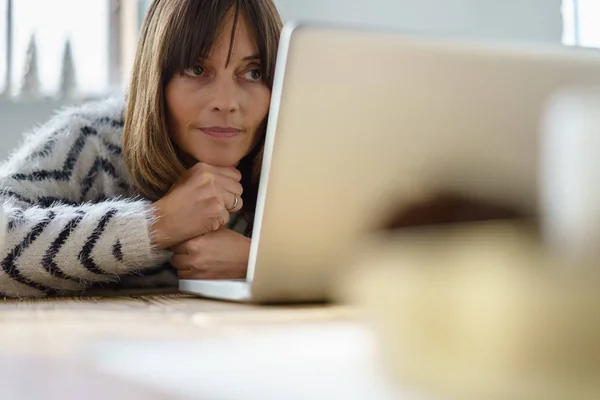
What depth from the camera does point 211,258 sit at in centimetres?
96

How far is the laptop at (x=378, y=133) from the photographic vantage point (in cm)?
61

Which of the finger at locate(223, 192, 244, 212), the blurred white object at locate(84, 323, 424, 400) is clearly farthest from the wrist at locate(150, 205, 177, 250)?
the blurred white object at locate(84, 323, 424, 400)

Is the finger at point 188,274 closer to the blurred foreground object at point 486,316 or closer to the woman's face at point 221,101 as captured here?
the woman's face at point 221,101

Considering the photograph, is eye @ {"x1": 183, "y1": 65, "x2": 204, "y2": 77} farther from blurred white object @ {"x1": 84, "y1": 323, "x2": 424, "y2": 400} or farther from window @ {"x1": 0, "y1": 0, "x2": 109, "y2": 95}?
window @ {"x1": 0, "y1": 0, "x2": 109, "y2": 95}

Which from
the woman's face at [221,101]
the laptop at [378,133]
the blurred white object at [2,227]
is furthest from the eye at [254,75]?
the laptop at [378,133]

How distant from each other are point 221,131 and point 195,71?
0.10 meters

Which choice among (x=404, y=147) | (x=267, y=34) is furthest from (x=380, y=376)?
(x=267, y=34)

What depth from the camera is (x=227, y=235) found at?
3.31 feet

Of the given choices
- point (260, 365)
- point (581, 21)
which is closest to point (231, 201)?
point (260, 365)

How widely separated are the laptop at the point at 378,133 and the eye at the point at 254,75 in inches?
20.6

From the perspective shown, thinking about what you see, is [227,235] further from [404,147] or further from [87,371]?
[87,371]

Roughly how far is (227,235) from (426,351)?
685mm

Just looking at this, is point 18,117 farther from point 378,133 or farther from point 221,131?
point 378,133

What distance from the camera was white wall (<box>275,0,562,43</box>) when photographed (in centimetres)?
279
